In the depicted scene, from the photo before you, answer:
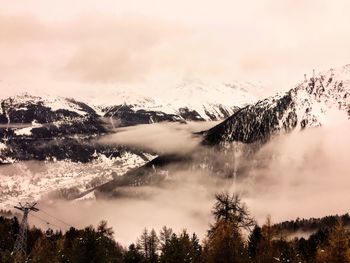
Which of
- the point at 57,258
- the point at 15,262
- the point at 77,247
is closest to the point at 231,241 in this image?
the point at 15,262

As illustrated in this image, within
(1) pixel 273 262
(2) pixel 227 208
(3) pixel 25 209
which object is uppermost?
(3) pixel 25 209

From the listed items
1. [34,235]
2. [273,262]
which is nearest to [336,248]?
[273,262]

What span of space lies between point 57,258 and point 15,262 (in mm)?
33615

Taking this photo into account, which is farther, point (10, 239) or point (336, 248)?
point (10, 239)

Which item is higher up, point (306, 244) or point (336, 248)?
point (306, 244)

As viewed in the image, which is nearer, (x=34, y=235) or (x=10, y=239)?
(x=10, y=239)

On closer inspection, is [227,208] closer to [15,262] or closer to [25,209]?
[15,262]

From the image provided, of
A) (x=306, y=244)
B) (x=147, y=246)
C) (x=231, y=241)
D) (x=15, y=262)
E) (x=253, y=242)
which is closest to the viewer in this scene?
(x=15, y=262)

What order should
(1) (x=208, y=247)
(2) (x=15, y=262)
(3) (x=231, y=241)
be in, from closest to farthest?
(2) (x=15, y=262) < (3) (x=231, y=241) < (1) (x=208, y=247)

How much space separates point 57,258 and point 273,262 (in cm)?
3715

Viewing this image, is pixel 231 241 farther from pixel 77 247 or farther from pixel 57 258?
pixel 57 258

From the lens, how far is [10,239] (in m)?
140

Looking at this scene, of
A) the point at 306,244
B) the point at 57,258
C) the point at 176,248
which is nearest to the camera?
the point at 176,248

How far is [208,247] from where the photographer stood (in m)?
65.0
